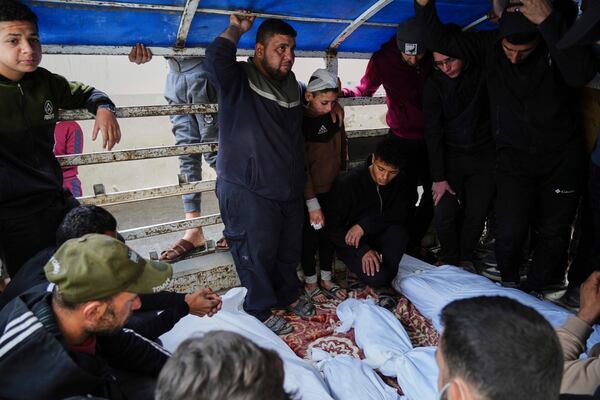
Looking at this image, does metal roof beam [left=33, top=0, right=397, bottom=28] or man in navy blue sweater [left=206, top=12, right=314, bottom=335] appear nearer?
metal roof beam [left=33, top=0, right=397, bottom=28]

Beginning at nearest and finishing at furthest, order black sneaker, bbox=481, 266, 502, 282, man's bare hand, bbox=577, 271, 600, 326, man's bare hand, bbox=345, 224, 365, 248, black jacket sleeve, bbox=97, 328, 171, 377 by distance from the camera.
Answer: man's bare hand, bbox=577, 271, 600, 326 < black jacket sleeve, bbox=97, 328, 171, 377 < man's bare hand, bbox=345, 224, 365, 248 < black sneaker, bbox=481, 266, 502, 282

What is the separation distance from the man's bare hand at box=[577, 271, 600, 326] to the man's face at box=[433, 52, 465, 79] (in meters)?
1.67

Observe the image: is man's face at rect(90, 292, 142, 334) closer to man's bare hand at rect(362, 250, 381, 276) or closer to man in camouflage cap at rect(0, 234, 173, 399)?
man in camouflage cap at rect(0, 234, 173, 399)

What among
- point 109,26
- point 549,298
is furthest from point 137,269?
point 549,298

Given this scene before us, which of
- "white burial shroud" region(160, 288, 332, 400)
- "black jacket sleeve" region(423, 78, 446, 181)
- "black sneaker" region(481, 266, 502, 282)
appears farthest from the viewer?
"black sneaker" region(481, 266, 502, 282)

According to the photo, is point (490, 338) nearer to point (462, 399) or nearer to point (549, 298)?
point (462, 399)

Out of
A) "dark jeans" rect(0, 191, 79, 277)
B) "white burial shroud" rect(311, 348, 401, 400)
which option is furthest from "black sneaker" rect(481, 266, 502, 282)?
"dark jeans" rect(0, 191, 79, 277)

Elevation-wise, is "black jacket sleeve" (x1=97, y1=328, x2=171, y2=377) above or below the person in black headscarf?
below

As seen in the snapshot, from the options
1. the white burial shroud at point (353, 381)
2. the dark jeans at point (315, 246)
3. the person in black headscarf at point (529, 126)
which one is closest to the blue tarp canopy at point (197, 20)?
the person in black headscarf at point (529, 126)

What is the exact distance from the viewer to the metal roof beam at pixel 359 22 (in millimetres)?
2991

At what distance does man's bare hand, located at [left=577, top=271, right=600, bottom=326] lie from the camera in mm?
1704

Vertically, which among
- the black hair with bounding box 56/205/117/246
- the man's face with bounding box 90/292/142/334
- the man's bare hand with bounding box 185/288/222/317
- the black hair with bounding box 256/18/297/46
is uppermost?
the black hair with bounding box 256/18/297/46

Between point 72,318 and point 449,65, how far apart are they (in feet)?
8.90

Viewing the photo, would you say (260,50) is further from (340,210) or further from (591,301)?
(591,301)
